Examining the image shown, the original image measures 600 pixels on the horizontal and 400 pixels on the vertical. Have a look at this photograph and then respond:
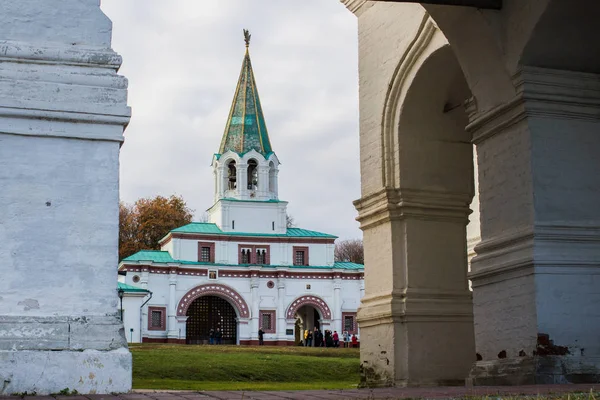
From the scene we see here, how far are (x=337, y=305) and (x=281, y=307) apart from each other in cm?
343

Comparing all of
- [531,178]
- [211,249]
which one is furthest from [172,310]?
[531,178]

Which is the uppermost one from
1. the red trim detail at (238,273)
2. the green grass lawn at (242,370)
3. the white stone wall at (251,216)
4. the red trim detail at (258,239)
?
the white stone wall at (251,216)

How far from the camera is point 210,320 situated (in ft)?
177

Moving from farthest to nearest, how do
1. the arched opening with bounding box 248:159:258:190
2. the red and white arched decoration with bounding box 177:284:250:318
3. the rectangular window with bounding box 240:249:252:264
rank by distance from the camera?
the arched opening with bounding box 248:159:258:190 < the rectangular window with bounding box 240:249:252:264 < the red and white arched decoration with bounding box 177:284:250:318

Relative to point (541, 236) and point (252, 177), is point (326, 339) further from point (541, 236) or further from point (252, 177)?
point (541, 236)

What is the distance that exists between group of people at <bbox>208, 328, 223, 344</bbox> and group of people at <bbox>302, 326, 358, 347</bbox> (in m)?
4.83

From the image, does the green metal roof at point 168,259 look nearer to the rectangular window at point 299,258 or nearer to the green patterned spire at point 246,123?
the rectangular window at point 299,258

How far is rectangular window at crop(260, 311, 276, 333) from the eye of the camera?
5316 cm

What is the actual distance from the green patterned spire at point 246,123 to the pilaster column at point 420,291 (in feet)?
151

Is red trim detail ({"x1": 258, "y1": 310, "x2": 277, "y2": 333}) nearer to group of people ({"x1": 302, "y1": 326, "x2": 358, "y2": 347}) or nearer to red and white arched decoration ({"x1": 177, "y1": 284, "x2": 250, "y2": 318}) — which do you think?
red and white arched decoration ({"x1": 177, "y1": 284, "x2": 250, "y2": 318})

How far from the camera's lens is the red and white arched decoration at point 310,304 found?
5406 centimetres

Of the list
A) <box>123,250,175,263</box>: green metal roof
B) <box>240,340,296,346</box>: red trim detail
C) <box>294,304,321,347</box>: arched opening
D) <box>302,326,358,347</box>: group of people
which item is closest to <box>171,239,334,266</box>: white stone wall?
<box>123,250,175,263</box>: green metal roof

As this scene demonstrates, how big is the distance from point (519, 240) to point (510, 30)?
2.01m

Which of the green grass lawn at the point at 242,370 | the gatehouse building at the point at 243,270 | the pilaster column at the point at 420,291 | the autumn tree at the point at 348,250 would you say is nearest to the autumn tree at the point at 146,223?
the gatehouse building at the point at 243,270
